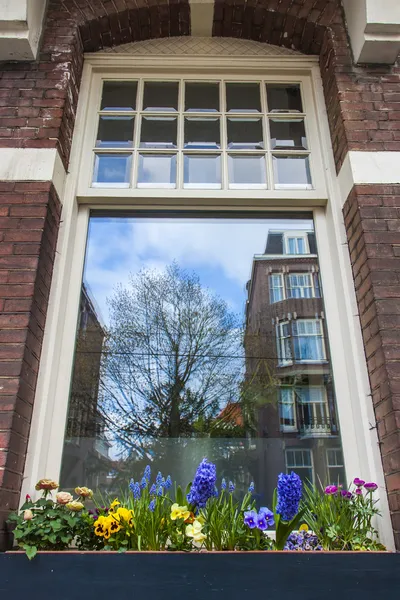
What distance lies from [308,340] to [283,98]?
1.85 meters

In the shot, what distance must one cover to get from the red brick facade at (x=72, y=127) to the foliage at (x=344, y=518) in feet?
0.41

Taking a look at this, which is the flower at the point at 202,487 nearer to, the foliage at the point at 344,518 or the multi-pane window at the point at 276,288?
the foliage at the point at 344,518

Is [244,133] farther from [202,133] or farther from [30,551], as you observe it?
→ [30,551]

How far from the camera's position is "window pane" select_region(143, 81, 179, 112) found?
11.4 feet

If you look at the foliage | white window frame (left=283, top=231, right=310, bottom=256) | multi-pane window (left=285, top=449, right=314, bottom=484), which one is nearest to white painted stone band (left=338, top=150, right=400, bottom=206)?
white window frame (left=283, top=231, right=310, bottom=256)

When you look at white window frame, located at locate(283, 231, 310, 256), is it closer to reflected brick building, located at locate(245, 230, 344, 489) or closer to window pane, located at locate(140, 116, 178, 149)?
reflected brick building, located at locate(245, 230, 344, 489)

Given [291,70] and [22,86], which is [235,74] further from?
[22,86]

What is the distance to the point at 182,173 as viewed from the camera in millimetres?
3182

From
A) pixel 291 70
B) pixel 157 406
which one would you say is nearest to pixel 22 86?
pixel 291 70

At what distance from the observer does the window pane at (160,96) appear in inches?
137
